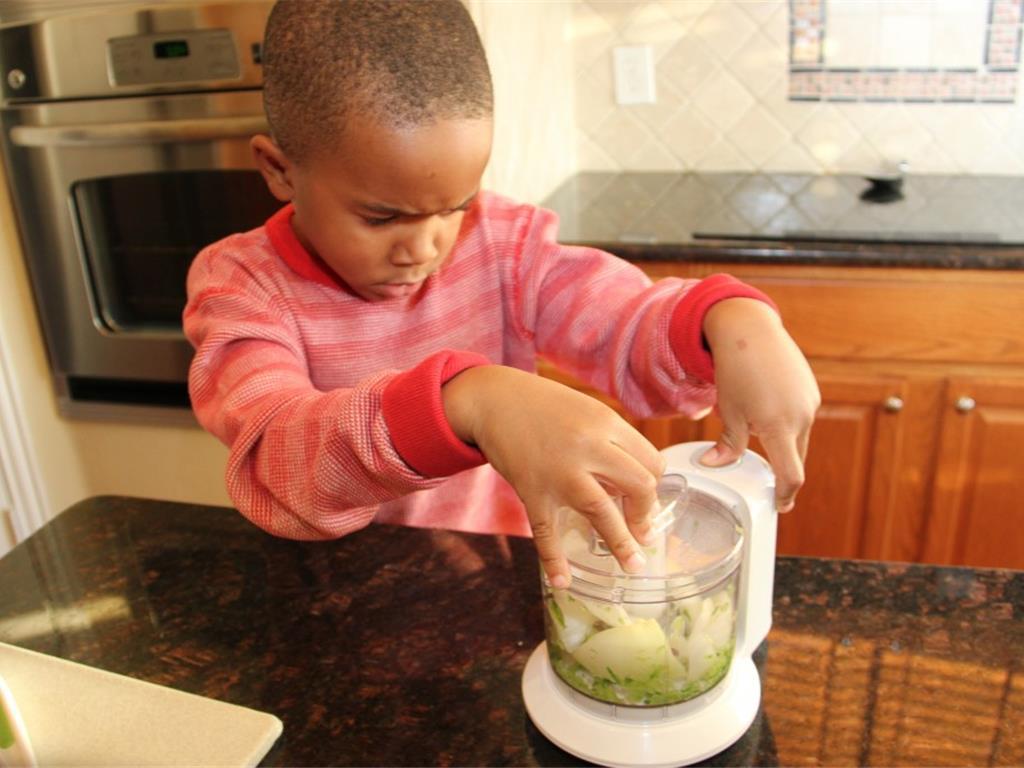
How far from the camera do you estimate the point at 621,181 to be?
206cm

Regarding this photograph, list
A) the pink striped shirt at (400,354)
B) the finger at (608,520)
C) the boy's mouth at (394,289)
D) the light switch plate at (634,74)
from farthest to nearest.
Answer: the light switch plate at (634,74), the boy's mouth at (394,289), the pink striped shirt at (400,354), the finger at (608,520)

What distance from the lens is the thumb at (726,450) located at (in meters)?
0.64

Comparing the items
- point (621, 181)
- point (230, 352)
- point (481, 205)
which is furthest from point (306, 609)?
point (621, 181)

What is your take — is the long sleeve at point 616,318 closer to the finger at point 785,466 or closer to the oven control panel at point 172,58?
the finger at point 785,466

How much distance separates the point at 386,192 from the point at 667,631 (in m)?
0.39

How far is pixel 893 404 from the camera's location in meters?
1.59

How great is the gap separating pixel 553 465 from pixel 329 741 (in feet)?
0.82

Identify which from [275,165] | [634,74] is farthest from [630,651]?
[634,74]

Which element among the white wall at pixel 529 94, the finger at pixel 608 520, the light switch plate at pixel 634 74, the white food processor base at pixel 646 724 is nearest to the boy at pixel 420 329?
the finger at pixel 608 520

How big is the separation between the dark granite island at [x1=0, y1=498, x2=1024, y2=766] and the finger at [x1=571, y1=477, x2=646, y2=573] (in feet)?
0.49

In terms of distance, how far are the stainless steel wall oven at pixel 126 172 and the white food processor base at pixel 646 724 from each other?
1252 mm

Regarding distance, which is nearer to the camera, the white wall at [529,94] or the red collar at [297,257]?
the red collar at [297,257]

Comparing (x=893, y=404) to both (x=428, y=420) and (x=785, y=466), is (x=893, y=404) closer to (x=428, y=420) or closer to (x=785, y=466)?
(x=785, y=466)

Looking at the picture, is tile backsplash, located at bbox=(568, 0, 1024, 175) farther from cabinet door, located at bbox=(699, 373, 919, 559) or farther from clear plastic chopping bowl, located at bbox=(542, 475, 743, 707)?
clear plastic chopping bowl, located at bbox=(542, 475, 743, 707)
